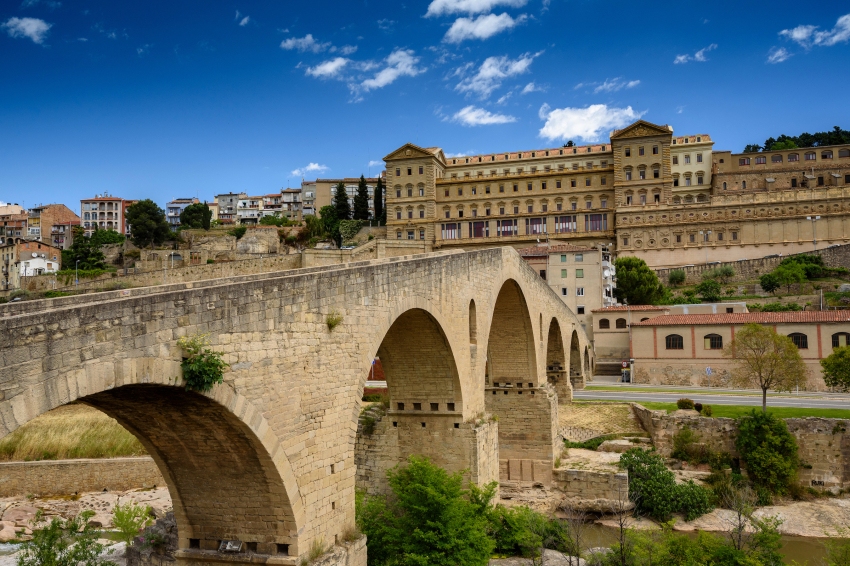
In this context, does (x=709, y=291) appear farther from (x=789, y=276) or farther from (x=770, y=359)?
(x=770, y=359)

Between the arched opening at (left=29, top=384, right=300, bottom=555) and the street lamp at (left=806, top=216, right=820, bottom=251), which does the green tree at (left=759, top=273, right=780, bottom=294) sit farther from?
the arched opening at (left=29, top=384, right=300, bottom=555)

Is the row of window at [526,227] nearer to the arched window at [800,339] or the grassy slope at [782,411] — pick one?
the arched window at [800,339]

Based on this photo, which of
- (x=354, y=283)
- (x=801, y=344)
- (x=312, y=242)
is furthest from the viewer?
(x=312, y=242)

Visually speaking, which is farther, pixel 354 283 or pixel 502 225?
pixel 502 225

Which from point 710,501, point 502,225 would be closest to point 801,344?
point 710,501

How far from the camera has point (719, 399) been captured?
35.0m

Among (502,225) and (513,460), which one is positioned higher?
(502,225)

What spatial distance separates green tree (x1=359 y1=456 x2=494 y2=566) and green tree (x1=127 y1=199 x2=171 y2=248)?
6920 centimetres

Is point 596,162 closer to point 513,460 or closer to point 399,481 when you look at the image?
point 513,460

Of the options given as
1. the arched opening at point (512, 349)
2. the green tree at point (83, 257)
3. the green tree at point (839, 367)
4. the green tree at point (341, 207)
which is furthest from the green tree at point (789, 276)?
the green tree at point (83, 257)

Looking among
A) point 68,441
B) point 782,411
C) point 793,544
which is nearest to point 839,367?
Result: point 782,411

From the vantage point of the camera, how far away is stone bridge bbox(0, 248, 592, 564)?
716 cm

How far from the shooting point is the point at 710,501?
25.8 m

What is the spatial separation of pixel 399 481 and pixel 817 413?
75.2ft
